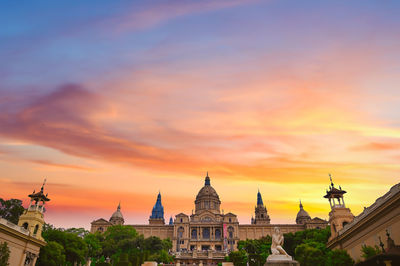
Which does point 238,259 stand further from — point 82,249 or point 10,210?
point 10,210

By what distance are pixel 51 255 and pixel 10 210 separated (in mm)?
22444

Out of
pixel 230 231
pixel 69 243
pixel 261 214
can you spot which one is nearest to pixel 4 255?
pixel 69 243

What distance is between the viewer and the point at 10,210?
205 feet

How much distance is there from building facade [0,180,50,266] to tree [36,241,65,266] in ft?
3.12

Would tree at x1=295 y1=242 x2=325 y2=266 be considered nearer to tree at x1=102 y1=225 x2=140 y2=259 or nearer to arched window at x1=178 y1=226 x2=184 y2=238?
tree at x1=102 y1=225 x2=140 y2=259

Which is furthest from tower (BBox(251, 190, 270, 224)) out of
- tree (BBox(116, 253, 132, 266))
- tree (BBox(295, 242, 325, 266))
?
tree (BBox(116, 253, 132, 266))

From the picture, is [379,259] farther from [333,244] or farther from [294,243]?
[294,243]

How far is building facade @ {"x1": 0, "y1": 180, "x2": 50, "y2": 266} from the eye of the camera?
39844 millimetres

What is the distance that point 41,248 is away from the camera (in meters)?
47.6

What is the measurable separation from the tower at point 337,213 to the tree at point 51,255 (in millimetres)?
44497

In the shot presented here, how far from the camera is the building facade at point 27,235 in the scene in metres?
39.8

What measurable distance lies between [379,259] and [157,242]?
58442mm

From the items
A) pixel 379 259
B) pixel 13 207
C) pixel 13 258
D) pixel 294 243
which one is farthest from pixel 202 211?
pixel 379 259

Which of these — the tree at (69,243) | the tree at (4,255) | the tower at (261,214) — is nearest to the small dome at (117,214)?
the tower at (261,214)
